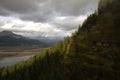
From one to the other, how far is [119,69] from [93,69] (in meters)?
18.0

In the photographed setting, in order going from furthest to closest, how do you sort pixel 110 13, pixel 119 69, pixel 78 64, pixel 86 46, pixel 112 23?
pixel 110 13 → pixel 112 23 → pixel 86 46 → pixel 78 64 → pixel 119 69

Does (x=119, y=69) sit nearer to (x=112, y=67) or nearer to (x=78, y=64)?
(x=112, y=67)

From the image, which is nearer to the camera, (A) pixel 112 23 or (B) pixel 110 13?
(A) pixel 112 23

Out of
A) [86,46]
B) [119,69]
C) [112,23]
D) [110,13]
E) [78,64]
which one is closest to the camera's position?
[119,69]

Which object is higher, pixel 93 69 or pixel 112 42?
pixel 112 42

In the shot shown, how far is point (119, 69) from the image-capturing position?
14338 cm

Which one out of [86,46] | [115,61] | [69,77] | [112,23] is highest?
[112,23]

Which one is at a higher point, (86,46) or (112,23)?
(112,23)

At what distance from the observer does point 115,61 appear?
149 meters

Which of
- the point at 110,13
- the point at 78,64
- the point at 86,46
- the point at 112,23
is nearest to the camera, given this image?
the point at 78,64

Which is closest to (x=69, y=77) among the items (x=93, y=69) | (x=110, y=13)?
(x=93, y=69)

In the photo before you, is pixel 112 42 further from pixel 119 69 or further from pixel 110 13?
pixel 110 13

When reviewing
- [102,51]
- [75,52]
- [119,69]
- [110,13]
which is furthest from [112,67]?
[110,13]

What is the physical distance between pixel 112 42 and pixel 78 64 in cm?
3404
